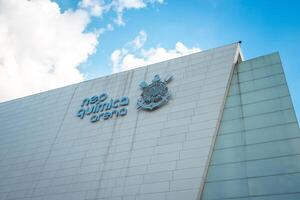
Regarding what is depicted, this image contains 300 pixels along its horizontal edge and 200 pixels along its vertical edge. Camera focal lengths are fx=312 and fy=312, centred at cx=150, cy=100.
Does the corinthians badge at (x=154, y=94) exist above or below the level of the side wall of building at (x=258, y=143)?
above

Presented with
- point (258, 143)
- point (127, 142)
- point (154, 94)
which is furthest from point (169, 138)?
point (258, 143)

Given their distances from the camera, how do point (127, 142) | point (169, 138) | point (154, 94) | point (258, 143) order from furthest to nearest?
point (154, 94)
point (127, 142)
point (169, 138)
point (258, 143)

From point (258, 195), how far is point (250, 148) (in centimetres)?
178

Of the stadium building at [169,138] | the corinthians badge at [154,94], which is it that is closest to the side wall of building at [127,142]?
the stadium building at [169,138]

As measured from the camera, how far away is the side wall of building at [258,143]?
9.47 meters

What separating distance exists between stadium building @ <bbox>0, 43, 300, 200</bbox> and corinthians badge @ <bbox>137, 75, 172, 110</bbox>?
0.05m

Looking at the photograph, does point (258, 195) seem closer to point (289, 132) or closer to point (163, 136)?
point (289, 132)

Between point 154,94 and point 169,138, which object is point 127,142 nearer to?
point 169,138

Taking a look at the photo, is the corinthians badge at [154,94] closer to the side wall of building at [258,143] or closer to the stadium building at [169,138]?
the stadium building at [169,138]

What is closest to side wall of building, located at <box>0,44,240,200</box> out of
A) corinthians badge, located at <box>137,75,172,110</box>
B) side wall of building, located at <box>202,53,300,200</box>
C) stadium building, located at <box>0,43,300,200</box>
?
stadium building, located at <box>0,43,300,200</box>

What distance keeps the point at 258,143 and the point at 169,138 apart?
338 centimetres

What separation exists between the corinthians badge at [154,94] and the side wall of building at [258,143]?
9.48 feet

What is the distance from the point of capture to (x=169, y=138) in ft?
40.4

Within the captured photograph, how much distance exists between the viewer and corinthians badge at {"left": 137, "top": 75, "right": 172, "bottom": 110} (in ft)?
45.4
